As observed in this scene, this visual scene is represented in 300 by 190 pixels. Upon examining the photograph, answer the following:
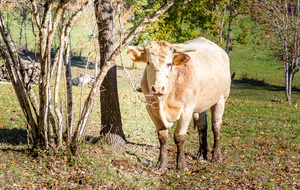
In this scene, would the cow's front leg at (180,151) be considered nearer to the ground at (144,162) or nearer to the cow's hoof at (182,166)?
the cow's hoof at (182,166)

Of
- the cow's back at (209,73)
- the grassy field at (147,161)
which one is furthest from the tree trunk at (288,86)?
the cow's back at (209,73)

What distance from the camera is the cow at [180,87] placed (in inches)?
250

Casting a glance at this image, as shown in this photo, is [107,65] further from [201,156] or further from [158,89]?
[201,156]

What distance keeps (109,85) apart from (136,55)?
1.24m

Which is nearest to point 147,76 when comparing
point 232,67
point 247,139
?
point 247,139

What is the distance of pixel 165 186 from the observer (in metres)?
6.45

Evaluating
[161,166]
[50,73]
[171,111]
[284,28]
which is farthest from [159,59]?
[284,28]

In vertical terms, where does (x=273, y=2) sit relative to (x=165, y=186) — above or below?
above

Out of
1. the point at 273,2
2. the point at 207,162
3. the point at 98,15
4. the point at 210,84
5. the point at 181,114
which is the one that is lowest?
the point at 207,162

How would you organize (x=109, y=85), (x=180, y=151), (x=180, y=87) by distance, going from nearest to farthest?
(x=180, y=87)
(x=180, y=151)
(x=109, y=85)

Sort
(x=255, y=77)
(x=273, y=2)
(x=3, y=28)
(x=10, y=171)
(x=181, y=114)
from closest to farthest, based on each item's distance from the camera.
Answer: (x=10, y=171) → (x=3, y=28) → (x=181, y=114) → (x=273, y=2) → (x=255, y=77)

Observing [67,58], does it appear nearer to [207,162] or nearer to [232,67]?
[207,162]

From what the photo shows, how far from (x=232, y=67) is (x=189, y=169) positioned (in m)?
37.8

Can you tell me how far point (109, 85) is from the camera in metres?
7.61
